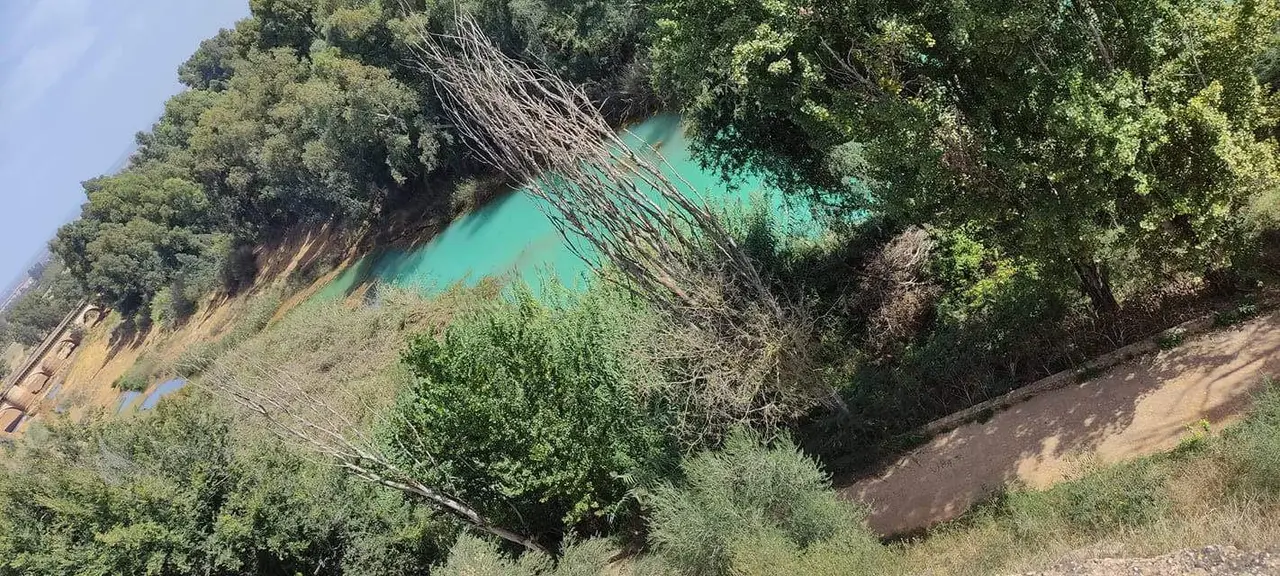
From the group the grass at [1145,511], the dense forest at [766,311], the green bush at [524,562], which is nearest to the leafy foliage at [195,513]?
the dense forest at [766,311]

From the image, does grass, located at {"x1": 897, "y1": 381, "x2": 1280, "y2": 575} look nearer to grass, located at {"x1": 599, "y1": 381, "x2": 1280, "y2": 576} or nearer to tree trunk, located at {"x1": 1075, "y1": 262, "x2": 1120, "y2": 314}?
grass, located at {"x1": 599, "y1": 381, "x2": 1280, "y2": 576}

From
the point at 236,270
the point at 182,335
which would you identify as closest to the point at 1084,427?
the point at 236,270

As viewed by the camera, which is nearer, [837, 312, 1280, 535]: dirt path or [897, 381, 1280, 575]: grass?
[897, 381, 1280, 575]: grass

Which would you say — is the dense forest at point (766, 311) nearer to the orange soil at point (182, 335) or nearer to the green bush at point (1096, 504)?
the green bush at point (1096, 504)

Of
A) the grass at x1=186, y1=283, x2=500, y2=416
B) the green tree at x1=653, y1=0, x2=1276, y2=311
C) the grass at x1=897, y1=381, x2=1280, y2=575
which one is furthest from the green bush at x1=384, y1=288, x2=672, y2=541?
the grass at x1=186, y1=283, x2=500, y2=416

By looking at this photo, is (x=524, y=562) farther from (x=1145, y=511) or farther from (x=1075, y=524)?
(x=1145, y=511)

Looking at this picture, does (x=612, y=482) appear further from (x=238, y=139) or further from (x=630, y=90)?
(x=238, y=139)
